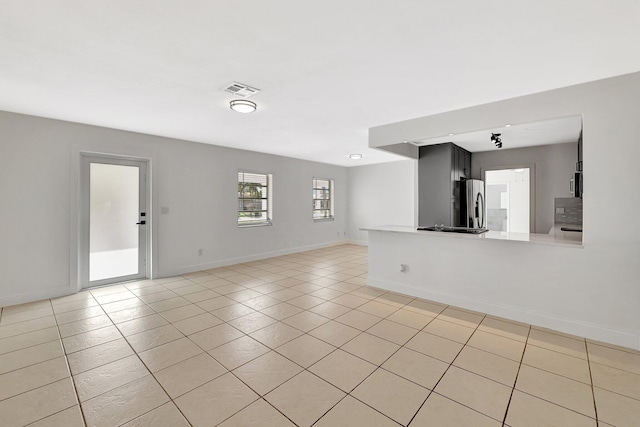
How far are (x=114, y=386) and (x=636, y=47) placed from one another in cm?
457

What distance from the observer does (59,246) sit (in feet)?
12.9

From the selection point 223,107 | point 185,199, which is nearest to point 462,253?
point 223,107

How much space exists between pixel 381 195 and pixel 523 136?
13.3 ft

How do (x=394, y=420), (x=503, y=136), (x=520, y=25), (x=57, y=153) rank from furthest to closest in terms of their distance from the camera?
1. (x=503, y=136)
2. (x=57, y=153)
3. (x=520, y=25)
4. (x=394, y=420)

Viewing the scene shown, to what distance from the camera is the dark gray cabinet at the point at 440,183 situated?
4.91 meters

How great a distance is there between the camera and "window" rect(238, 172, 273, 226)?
6.29m

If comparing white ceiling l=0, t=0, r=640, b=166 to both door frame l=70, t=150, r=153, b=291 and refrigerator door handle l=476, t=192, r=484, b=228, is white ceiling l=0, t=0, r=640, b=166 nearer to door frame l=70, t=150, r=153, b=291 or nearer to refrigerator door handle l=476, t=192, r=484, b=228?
door frame l=70, t=150, r=153, b=291

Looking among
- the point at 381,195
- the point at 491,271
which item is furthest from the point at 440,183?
the point at 381,195

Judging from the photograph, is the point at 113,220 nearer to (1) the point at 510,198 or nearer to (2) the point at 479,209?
(2) the point at 479,209

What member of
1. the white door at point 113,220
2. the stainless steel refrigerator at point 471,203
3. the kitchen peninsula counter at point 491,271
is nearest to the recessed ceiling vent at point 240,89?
the kitchen peninsula counter at point 491,271

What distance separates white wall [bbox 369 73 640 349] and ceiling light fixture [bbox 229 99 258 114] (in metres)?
2.89

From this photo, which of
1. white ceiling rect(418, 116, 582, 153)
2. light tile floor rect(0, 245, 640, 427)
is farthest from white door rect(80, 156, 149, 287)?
white ceiling rect(418, 116, 582, 153)

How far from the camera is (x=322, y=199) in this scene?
843 centimetres

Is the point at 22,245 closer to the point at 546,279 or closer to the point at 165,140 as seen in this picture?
the point at 165,140
